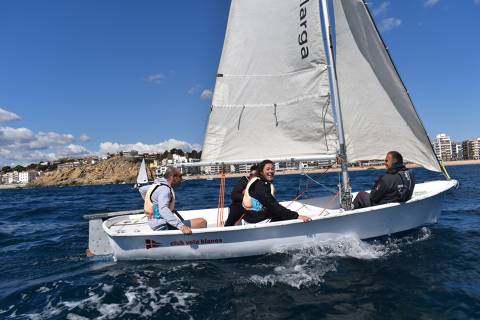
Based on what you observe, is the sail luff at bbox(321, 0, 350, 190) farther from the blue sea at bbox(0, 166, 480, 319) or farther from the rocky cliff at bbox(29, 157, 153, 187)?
the rocky cliff at bbox(29, 157, 153, 187)

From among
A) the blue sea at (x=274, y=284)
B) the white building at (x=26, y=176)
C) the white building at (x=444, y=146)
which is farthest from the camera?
the white building at (x=26, y=176)

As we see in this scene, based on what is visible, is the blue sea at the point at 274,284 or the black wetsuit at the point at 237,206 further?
the black wetsuit at the point at 237,206

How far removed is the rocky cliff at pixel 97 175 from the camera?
114625 mm

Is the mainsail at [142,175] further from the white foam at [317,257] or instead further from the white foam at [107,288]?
the white foam at [317,257]

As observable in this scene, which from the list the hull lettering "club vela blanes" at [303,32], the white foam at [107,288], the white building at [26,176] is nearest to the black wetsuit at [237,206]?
the white foam at [107,288]

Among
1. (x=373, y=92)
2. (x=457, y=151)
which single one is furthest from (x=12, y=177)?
(x=457, y=151)

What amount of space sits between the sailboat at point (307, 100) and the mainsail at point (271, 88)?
22 mm

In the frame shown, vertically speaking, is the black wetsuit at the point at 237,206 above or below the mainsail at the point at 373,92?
below

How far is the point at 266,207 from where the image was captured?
21.2ft

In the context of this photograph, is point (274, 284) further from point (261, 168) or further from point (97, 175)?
point (97, 175)

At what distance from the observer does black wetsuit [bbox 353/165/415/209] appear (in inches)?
257

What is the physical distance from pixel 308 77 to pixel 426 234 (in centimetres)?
432

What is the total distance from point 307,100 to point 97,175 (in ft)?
404

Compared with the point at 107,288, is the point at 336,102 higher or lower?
higher
